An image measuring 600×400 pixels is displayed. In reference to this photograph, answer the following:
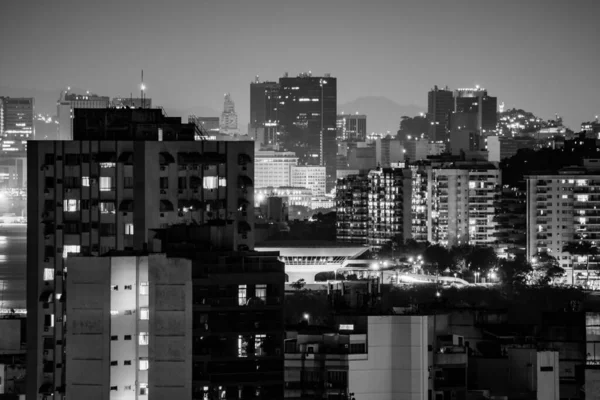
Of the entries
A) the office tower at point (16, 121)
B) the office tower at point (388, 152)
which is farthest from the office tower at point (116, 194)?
the office tower at point (16, 121)

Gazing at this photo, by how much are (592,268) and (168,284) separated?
64199mm

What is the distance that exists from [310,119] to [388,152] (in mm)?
56885

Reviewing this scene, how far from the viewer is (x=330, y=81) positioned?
189 meters

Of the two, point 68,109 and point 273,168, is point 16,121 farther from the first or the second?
point 68,109

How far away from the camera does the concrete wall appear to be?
32.8 meters

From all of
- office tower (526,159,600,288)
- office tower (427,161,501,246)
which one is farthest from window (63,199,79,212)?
office tower (427,161,501,246)

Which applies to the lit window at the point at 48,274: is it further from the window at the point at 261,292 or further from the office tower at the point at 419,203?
the office tower at the point at 419,203

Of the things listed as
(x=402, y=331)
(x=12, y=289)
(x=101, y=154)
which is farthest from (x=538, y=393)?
(x=12, y=289)

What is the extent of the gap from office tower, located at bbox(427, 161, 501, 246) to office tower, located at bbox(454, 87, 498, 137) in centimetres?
4764

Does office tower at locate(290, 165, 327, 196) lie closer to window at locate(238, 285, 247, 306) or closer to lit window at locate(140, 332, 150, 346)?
lit window at locate(140, 332, 150, 346)

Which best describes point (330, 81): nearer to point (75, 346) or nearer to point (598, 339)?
point (598, 339)

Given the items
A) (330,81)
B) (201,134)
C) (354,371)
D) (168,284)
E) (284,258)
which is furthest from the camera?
(330,81)

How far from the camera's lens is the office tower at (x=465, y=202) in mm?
99875

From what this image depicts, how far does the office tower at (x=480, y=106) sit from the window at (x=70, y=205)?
11127 centimetres
